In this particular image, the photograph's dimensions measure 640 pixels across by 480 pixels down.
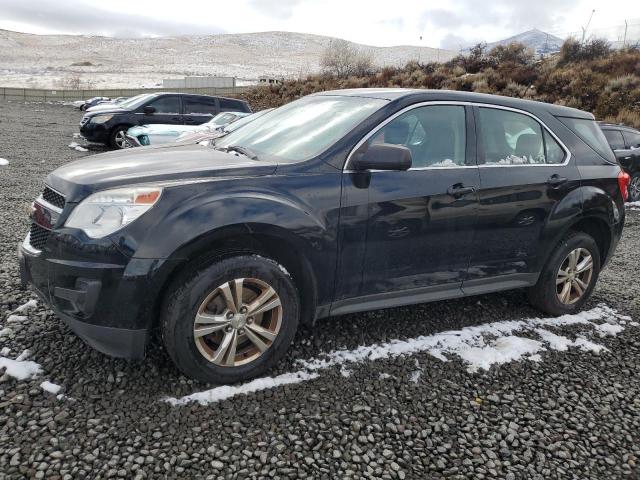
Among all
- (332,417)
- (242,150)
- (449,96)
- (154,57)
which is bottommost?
(332,417)

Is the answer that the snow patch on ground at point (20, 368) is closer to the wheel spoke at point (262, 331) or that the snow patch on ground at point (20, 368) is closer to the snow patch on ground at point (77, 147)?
the wheel spoke at point (262, 331)

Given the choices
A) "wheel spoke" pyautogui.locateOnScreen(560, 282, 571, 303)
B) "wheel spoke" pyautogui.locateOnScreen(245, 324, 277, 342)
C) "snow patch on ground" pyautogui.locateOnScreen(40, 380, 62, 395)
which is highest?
"wheel spoke" pyautogui.locateOnScreen(245, 324, 277, 342)

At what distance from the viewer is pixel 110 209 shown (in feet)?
8.73

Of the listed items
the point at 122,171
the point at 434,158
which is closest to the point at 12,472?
the point at 122,171

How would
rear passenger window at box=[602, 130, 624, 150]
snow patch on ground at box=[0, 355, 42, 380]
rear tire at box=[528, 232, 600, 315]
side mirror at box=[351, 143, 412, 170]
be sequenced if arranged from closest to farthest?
snow patch on ground at box=[0, 355, 42, 380] → side mirror at box=[351, 143, 412, 170] → rear tire at box=[528, 232, 600, 315] → rear passenger window at box=[602, 130, 624, 150]

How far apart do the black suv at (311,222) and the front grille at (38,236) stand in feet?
0.05

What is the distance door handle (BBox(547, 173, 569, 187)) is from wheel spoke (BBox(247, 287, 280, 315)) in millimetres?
2414

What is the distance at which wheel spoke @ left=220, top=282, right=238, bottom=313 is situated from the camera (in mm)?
2791

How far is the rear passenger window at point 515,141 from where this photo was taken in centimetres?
374

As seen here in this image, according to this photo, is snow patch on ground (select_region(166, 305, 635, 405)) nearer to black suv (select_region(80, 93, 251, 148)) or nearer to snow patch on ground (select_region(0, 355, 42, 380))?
snow patch on ground (select_region(0, 355, 42, 380))

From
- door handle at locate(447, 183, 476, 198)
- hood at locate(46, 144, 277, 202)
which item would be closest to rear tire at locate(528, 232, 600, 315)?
door handle at locate(447, 183, 476, 198)

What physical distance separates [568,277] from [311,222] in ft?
8.43

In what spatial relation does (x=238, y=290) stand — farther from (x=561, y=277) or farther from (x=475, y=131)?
(x=561, y=277)

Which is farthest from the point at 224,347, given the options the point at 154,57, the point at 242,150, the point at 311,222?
the point at 154,57
